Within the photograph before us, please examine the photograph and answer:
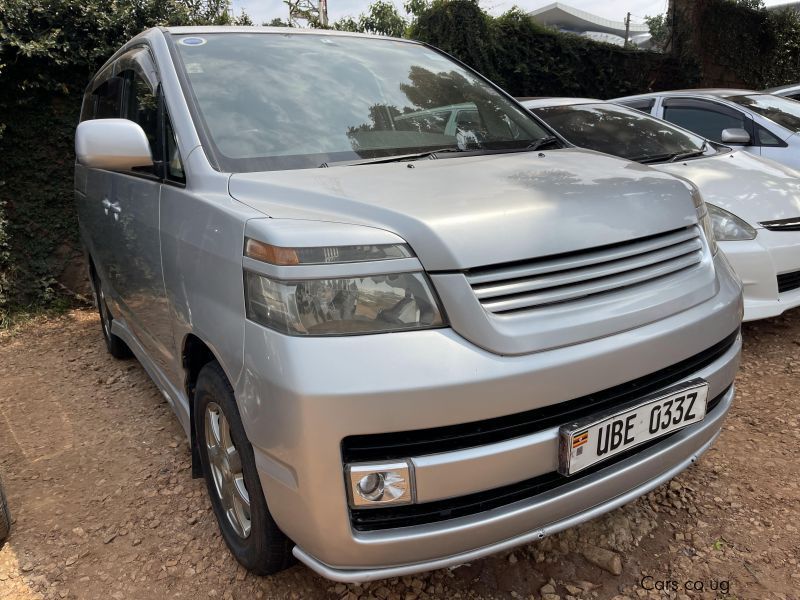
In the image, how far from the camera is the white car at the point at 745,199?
3424mm

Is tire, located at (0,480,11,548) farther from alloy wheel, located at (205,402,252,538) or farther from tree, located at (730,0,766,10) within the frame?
tree, located at (730,0,766,10)

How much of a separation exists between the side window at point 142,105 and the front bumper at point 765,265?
2925 mm

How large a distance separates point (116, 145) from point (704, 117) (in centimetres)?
546

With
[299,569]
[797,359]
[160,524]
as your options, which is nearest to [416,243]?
[299,569]

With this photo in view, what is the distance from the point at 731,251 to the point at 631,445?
222cm

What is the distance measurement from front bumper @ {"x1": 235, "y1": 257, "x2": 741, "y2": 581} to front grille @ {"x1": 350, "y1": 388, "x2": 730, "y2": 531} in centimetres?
2

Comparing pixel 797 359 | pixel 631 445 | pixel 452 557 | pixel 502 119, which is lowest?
pixel 797 359

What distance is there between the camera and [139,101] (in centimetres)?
266

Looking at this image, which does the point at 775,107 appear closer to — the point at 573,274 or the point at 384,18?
the point at 573,274

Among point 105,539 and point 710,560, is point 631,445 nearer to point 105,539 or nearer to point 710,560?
point 710,560

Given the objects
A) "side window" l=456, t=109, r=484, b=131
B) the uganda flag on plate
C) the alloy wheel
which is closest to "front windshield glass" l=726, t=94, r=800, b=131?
"side window" l=456, t=109, r=484, b=131

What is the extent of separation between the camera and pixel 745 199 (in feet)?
11.7

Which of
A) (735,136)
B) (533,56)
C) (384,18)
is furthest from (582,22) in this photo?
(735,136)

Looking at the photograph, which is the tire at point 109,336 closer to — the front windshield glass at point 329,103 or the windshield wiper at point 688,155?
the front windshield glass at point 329,103
